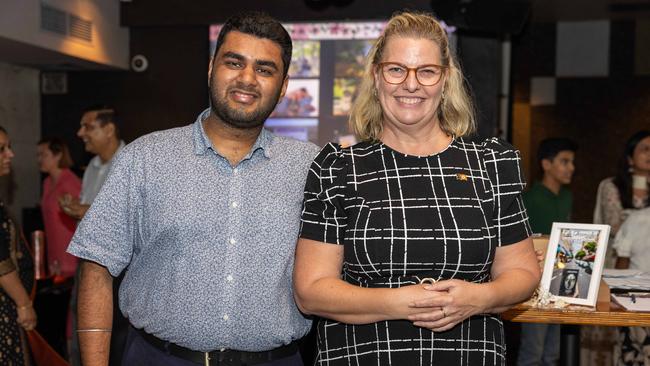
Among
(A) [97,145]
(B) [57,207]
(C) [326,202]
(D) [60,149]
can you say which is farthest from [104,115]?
(C) [326,202]

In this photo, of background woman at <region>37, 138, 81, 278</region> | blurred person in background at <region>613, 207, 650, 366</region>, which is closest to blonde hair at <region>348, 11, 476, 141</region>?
blurred person in background at <region>613, 207, 650, 366</region>

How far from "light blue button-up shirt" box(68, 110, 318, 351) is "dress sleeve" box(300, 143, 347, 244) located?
0.10 meters

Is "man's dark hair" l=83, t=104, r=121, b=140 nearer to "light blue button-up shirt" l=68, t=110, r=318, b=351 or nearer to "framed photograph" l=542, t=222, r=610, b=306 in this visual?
"light blue button-up shirt" l=68, t=110, r=318, b=351

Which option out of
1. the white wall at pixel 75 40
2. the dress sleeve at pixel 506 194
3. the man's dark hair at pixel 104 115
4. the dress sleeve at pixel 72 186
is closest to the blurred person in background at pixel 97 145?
the man's dark hair at pixel 104 115

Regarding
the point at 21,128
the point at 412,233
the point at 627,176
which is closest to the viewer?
the point at 412,233

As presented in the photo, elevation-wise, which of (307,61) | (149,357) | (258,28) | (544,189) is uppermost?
(307,61)

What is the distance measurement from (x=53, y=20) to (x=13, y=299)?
330 cm

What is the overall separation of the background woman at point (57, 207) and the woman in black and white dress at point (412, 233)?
3786 millimetres

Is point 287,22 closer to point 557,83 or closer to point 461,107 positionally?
point 557,83

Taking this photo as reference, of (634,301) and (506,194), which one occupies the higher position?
(506,194)

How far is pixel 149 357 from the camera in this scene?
2.01 meters

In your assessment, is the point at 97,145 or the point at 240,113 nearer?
the point at 240,113

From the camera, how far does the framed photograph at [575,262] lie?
8.68ft

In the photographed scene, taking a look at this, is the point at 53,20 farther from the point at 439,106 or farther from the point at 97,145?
the point at 439,106
